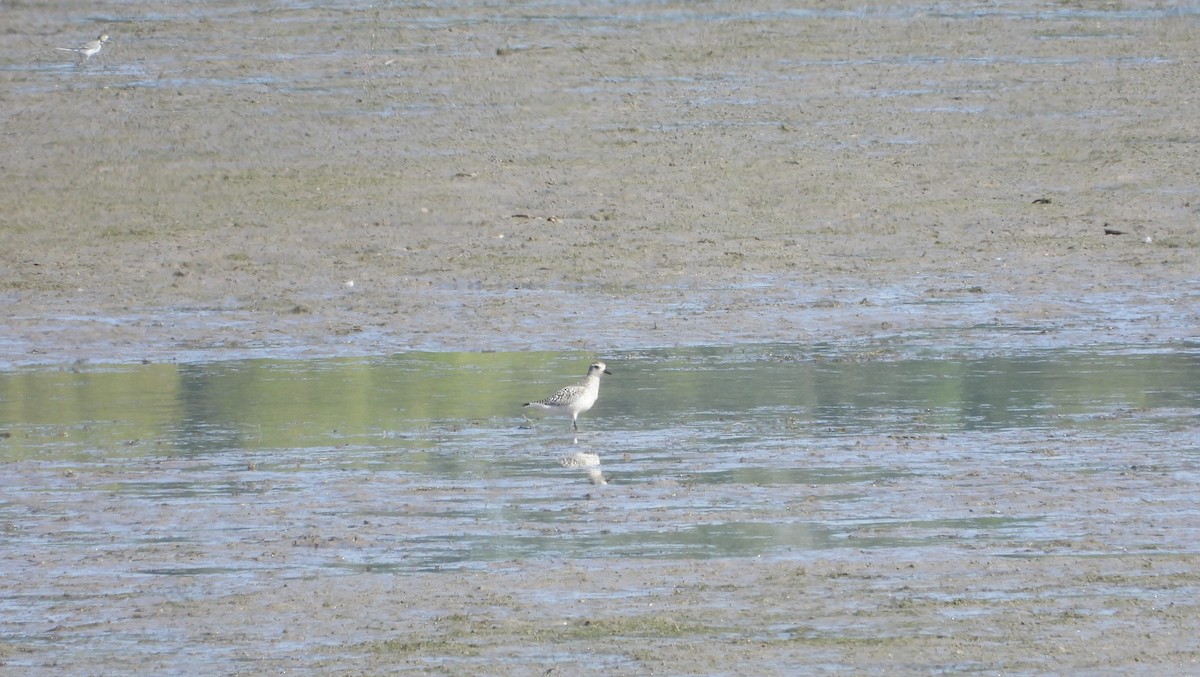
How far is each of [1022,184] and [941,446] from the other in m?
8.04

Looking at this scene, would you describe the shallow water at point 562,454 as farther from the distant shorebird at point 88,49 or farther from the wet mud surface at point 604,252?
the distant shorebird at point 88,49

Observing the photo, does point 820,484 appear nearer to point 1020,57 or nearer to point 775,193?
point 775,193

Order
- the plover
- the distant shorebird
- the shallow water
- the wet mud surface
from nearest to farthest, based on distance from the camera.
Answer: the wet mud surface < the shallow water < the plover < the distant shorebird

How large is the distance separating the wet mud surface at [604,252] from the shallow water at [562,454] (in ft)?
0.29

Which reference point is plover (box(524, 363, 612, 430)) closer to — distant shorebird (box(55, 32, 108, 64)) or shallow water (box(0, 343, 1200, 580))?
shallow water (box(0, 343, 1200, 580))

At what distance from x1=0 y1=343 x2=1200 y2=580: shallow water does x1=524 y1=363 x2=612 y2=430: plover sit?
0.15 metres

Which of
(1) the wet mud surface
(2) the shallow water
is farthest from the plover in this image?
(1) the wet mud surface

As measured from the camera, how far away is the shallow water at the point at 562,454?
30.1 feet

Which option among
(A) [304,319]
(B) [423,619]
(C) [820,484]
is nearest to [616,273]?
(A) [304,319]

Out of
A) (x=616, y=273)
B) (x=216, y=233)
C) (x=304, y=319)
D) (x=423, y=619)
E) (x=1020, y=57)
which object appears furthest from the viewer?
(x=1020, y=57)

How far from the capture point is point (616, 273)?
16203 mm

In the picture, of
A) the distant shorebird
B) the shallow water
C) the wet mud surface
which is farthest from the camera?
the distant shorebird

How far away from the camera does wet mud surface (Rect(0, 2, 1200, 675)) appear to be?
790 centimetres

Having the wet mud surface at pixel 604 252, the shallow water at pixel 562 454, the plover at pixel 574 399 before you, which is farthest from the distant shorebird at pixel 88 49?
the plover at pixel 574 399
